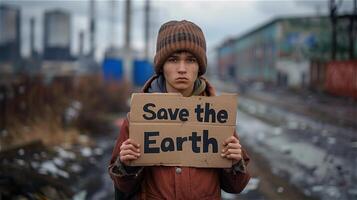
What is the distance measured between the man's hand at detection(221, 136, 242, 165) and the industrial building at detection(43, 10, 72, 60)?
3178cm

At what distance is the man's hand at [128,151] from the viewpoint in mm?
2176

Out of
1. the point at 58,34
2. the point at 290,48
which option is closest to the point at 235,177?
the point at 58,34

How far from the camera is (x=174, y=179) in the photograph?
2250 mm

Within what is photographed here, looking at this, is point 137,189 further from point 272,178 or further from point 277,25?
point 277,25

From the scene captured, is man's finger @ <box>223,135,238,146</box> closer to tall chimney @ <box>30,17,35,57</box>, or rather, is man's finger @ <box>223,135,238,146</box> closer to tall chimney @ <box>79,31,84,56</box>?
tall chimney @ <box>79,31,84,56</box>

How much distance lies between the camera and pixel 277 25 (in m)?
53.4

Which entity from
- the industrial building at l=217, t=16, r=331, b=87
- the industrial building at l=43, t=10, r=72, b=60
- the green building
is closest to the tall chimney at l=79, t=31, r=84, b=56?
the industrial building at l=43, t=10, r=72, b=60

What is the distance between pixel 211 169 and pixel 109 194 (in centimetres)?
444

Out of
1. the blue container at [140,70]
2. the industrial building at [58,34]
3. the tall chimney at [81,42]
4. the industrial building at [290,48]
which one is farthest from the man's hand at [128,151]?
the industrial building at [290,48]

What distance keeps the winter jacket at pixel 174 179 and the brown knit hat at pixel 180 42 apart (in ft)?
0.46

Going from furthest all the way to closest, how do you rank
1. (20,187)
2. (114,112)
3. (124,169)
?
(114,112), (20,187), (124,169)

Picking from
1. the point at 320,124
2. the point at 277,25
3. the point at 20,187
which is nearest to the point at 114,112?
the point at 320,124

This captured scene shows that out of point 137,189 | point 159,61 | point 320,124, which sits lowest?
point 320,124

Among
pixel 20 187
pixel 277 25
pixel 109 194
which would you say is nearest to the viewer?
pixel 20 187
